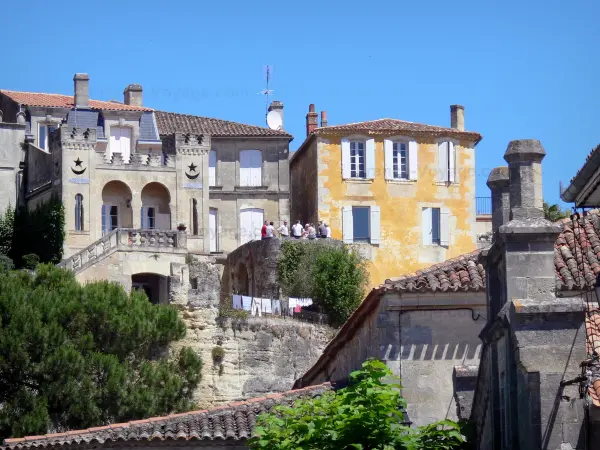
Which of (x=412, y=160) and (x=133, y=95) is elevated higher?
(x=133, y=95)

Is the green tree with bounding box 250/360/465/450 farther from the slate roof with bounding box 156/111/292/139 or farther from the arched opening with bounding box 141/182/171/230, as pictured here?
the slate roof with bounding box 156/111/292/139

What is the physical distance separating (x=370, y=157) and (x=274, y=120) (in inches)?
232

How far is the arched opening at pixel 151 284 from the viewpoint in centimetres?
5947

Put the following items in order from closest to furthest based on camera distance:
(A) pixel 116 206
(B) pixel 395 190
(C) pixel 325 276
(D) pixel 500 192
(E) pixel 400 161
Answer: (D) pixel 500 192 < (C) pixel 325 276 < (A) pixel 116 206 < (B) pixel 395 190 < (E) pixel 400 161

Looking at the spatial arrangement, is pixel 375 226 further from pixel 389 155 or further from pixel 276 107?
pixel 276 107

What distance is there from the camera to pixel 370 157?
6669 centimetres

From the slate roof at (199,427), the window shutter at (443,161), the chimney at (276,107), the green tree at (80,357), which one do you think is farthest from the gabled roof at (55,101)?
the slate roof at (199,427)

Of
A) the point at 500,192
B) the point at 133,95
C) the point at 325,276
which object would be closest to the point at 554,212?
the point at 325,276

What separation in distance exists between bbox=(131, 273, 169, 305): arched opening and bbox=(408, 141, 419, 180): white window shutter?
12.1 meters

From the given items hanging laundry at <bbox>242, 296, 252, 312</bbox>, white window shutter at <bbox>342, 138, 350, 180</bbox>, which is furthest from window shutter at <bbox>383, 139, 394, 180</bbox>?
hanging laundry at <bbox>242, 296, 252, 312</bbox>

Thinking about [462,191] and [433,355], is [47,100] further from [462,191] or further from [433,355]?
[433,355]

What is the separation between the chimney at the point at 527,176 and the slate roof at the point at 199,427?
1027 cm

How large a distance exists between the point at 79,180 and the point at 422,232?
13.4 m

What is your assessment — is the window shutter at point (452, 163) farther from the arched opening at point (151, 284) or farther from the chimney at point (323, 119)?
the arched opening at point (151, 284)
